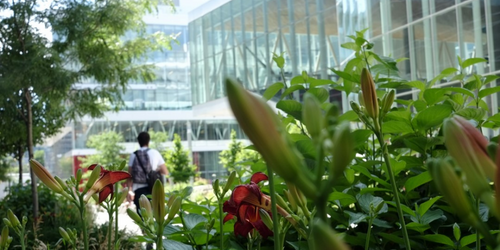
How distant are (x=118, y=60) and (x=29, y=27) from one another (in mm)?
1805

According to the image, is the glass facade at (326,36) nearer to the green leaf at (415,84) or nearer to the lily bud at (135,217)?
the green leaf at (415,84)

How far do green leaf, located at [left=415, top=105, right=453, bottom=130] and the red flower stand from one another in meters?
0.58

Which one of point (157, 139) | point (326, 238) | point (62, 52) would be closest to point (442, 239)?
point (326, 238)

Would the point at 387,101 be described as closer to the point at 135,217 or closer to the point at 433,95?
the point at 135,217

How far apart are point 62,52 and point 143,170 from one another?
219 inches

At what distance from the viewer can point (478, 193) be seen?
Result: 41cm

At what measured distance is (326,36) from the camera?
2344 centimetres

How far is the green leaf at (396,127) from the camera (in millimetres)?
1433

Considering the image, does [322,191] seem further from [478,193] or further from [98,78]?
[98,78]

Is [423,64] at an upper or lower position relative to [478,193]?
upper

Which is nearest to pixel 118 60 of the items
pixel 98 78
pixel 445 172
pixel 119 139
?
pixel 98 78

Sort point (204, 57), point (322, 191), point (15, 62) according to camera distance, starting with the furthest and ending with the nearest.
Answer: point (204, 57)
point (15, 62)
point (322, 191)

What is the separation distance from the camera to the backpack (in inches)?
301

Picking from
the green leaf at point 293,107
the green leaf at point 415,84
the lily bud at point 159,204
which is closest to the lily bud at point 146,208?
the lily bud at point 159,204
